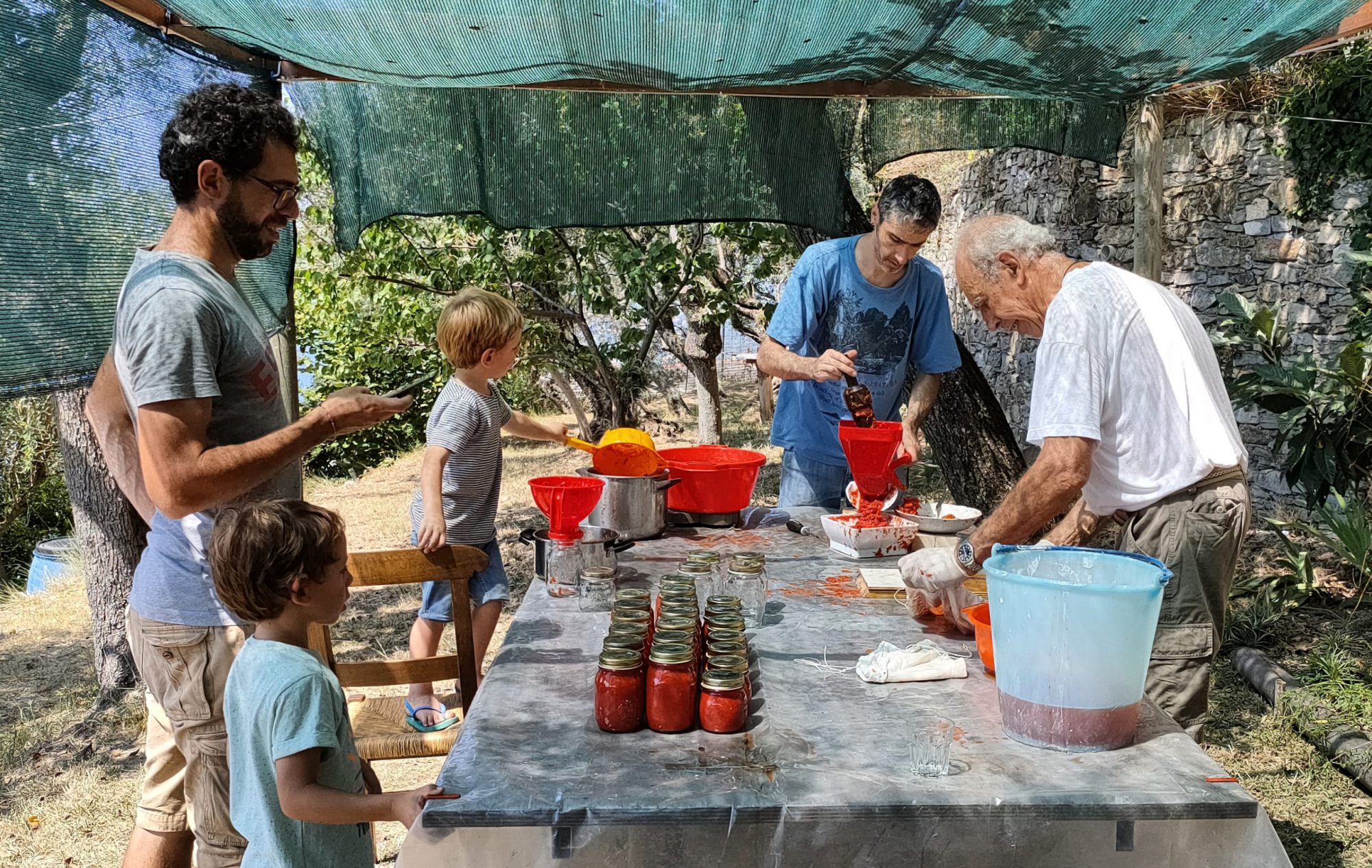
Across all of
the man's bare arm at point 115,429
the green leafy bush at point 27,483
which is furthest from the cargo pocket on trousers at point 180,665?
the green leafy bush at point 27,483

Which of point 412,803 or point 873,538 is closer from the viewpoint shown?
point 412,803

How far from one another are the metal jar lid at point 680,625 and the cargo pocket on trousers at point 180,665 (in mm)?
927

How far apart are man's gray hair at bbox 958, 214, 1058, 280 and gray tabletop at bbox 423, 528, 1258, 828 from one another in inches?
37.6

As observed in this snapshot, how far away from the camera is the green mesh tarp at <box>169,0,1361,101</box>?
363 centimetres

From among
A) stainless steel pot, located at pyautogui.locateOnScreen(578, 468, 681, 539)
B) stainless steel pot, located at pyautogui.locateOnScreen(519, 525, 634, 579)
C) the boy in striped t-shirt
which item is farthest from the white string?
the boy in striped t-shirt

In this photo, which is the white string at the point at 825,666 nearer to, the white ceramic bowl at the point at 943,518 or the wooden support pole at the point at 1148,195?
the white ceramic bowl at the point at 943,518

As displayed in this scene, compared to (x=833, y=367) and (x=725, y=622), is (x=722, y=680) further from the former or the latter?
(x=833, y=367)

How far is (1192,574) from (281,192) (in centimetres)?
216

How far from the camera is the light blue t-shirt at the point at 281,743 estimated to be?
68.6 inches

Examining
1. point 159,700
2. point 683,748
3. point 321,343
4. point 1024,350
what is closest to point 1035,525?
point 683,748

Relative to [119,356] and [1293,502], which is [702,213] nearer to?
[119,356]

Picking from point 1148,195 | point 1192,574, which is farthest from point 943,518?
point 1148,195

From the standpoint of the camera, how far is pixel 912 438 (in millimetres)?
3641

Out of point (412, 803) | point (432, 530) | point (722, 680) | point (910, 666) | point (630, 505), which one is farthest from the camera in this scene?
point (432, 530)
